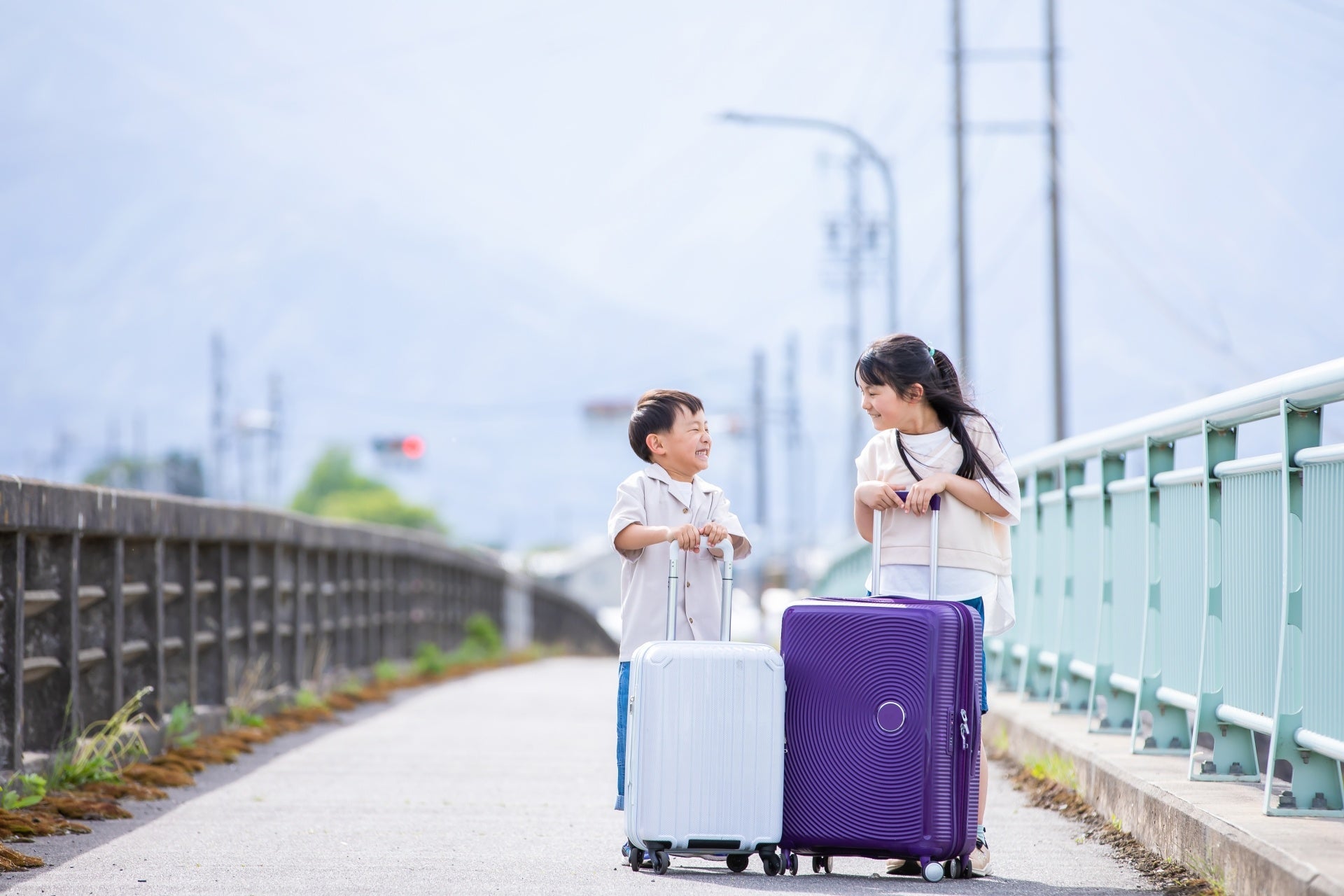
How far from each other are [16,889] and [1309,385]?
12.4ft

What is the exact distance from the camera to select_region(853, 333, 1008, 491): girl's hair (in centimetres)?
512

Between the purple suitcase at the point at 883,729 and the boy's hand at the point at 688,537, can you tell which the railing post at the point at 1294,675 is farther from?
the boy's hand at the point at 688,537

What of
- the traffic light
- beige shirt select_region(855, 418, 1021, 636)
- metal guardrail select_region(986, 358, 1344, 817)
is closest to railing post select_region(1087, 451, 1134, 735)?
metal guardrail select_region(986, 358, 1344, 817)

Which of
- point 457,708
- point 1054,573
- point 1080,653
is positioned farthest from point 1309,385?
point 457,708

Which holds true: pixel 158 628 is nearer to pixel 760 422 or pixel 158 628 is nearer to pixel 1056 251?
pixel 1056 251

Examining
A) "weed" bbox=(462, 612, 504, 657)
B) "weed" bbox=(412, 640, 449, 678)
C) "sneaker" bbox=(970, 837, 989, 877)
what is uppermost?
"sneaker" bbox=(970, 837, 989, 877)

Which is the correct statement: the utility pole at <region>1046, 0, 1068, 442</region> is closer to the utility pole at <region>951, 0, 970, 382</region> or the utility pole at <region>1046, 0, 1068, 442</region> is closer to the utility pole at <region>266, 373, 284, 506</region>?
the utility pole at <region>951, 0, 970, 382</region>

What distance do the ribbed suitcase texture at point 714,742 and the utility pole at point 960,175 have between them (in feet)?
52.4

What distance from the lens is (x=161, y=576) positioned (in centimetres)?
831

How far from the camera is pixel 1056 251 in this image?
22.7 meters

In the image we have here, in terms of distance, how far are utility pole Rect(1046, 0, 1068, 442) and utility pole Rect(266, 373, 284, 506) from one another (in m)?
52.0

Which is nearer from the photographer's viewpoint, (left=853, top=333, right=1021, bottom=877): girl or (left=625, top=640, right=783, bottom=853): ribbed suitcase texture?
(left=625, top=640, right=783, bottom=853): ribbed suitcase texture

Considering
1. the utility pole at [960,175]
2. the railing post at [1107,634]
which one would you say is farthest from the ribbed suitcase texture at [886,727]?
the utility pole at [960,175]

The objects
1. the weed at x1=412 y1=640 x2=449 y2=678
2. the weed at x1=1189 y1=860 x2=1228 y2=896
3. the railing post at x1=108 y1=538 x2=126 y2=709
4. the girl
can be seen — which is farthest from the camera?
the weed at x1=412 y1=640 x2=449 y2=678
